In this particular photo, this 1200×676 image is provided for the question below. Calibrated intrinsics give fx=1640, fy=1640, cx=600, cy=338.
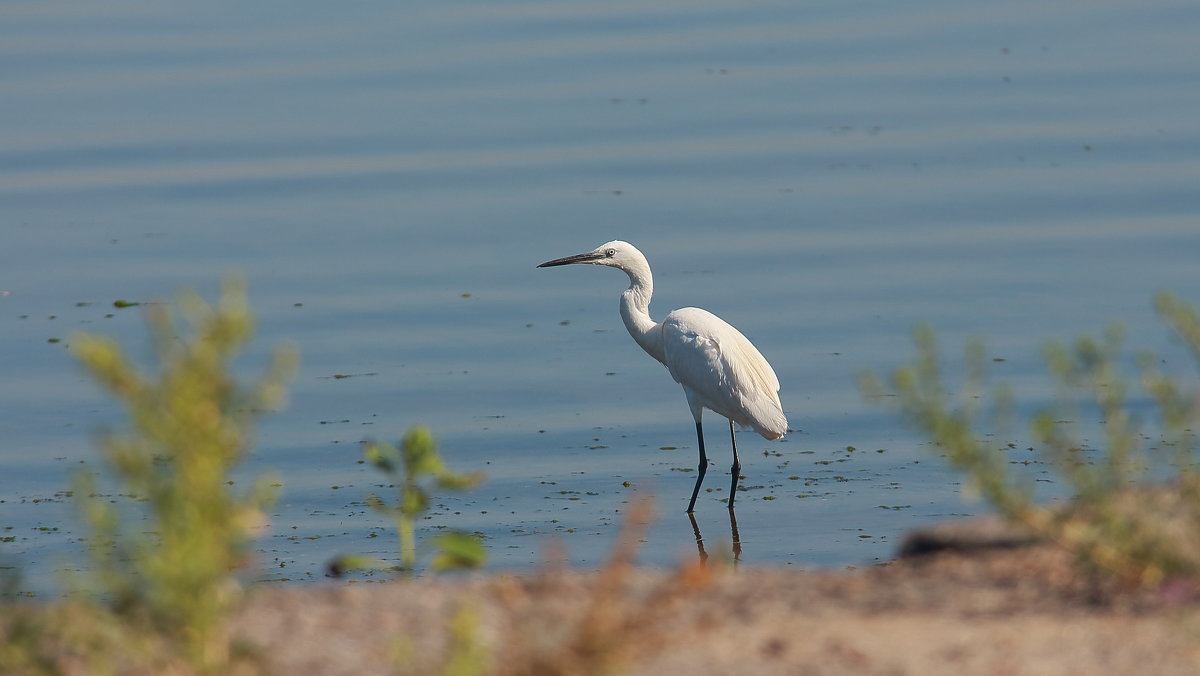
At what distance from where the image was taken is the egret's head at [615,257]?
9.77 m

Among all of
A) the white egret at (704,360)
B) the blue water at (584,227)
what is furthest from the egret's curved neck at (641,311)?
the blue water at (584,227)

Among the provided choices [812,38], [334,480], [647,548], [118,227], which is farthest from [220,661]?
[812,38]

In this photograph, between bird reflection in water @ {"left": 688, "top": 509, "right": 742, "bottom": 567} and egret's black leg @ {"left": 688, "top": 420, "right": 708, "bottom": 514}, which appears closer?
bird reflection in water @ {"left": 688, "top": 509, "right": 742, "bottom": 567}

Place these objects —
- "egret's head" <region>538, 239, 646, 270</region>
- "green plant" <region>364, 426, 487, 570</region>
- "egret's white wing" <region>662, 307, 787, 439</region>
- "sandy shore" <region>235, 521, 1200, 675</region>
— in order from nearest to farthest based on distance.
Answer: "sandy shore" <region>235, 521, 1200, 675</region>
"green plant" <region>364, 426, 487, 570</region>
"egret's white wing" <region>662, 307, 787, 439</region>
"egret's head" <region>538, 239, 646, 270</region>

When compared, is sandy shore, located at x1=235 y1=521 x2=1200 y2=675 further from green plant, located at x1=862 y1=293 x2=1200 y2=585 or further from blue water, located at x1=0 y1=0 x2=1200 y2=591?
blue water, located at x1=0 y1=0 x2=1200 y2=591

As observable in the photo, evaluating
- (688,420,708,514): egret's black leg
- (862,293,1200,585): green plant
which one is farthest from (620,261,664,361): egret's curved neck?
(862,293,1200,585): green plant

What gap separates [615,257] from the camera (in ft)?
32.3

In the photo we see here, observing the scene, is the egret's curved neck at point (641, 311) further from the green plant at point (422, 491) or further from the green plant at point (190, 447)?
the green plant at point (190, 447)

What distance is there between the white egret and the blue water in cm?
32

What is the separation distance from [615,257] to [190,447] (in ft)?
23.8

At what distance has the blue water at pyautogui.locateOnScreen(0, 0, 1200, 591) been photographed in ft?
28.1

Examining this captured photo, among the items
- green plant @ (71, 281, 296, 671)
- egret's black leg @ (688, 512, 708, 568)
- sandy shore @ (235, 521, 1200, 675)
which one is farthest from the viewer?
egret's black leg @ (688, 512, 708, 568)

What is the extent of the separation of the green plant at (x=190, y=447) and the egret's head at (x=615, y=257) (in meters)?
7.09

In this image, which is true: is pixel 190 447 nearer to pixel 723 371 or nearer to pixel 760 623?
pixel 760 623
